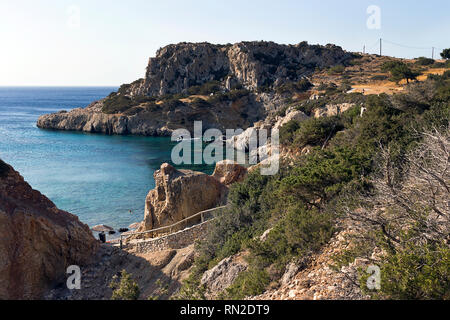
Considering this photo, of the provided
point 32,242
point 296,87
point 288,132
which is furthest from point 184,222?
point 296,87

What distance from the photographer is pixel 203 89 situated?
66.1 m

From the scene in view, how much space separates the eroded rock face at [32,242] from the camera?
11.1 m

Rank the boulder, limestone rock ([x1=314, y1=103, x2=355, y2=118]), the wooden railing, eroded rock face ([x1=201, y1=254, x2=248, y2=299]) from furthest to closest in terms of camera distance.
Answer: limestone rock ([x1=314, y1=103, x2=355, y2=118]), the boulder, the wooden railing, eroded rock face ([x1=201, y1=254, x2=248, y2=299])

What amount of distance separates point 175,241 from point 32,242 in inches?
197

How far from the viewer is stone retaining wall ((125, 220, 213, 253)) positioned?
1362 centimetres

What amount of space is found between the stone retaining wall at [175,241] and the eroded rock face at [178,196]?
151 cm

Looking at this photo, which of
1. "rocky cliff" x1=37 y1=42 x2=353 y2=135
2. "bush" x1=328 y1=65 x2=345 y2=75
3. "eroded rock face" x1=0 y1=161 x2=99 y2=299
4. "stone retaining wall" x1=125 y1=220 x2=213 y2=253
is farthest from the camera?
"bush" x1=328 y1=65 x2=345 y2=75

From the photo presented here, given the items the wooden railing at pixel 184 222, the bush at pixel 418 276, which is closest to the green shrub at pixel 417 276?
the bush at pixel 418 276

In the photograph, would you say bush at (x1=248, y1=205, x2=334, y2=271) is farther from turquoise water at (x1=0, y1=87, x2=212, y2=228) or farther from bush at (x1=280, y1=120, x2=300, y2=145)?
bush at (x1=280, y1=120, x2=300, y2=145)

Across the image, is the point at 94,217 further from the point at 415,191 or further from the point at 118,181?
the point at 415,191

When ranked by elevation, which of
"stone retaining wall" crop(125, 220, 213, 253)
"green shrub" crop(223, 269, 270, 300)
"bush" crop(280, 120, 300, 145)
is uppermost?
"bush" crop(280, 120, 300, 145)

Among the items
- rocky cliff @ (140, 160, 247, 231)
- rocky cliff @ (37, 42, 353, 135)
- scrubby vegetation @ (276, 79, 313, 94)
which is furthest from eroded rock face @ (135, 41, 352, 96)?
rocky cliff @ (140, 160, 247, 231)

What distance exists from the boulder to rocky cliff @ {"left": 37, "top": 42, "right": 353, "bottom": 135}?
131 feet

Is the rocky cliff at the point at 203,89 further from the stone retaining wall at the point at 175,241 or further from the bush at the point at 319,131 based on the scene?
the stone retaining wall at the point at 175,241
